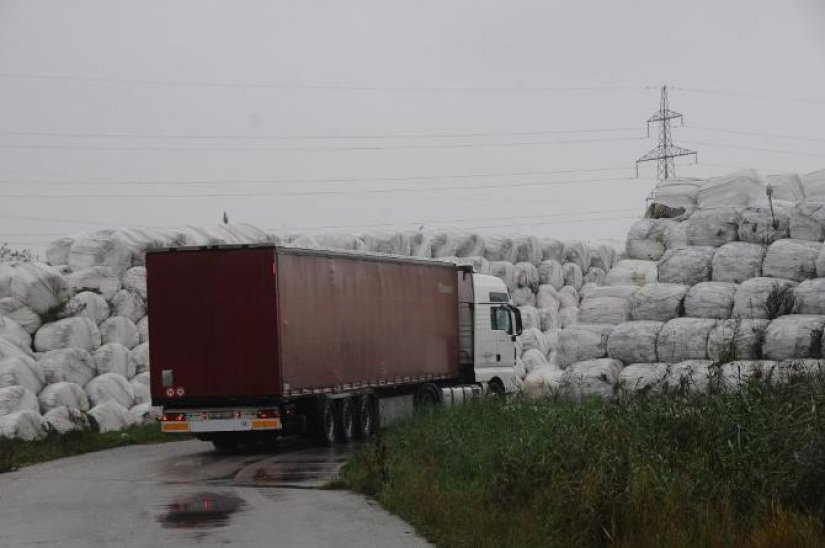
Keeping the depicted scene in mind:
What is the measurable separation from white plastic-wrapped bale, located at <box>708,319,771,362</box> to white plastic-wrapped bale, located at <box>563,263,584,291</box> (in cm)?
1746

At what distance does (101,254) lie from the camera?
95.5ft

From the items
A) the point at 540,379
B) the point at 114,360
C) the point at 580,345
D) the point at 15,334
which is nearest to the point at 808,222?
the point at 580,345

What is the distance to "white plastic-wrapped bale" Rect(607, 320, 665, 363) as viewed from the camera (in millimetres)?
22250

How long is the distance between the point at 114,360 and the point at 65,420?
9.70ft

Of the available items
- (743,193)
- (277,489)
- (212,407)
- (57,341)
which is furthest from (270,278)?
(743,193)

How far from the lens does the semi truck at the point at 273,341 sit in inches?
823

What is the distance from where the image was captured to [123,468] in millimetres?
19453

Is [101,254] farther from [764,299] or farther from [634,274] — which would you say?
[764,299]

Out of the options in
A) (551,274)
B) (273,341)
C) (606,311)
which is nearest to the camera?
(273,341)

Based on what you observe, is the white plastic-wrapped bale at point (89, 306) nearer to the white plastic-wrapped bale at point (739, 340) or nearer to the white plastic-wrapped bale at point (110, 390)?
the white plastic-wrapped bale at point (110, 390)

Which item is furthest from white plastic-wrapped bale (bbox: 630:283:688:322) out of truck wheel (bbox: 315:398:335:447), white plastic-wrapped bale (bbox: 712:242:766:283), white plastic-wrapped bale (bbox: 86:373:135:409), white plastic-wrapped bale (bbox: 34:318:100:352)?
white plastic-wrapped bale (bbox: 34:318:100:352)

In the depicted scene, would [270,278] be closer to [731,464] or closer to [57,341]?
[57,341]

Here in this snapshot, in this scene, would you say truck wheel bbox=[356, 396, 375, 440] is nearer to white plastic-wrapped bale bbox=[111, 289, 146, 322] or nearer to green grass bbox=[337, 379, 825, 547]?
white plastic-wrapped bale bbox=[111, 289, 146, 322]

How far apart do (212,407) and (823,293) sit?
968 centimetres
